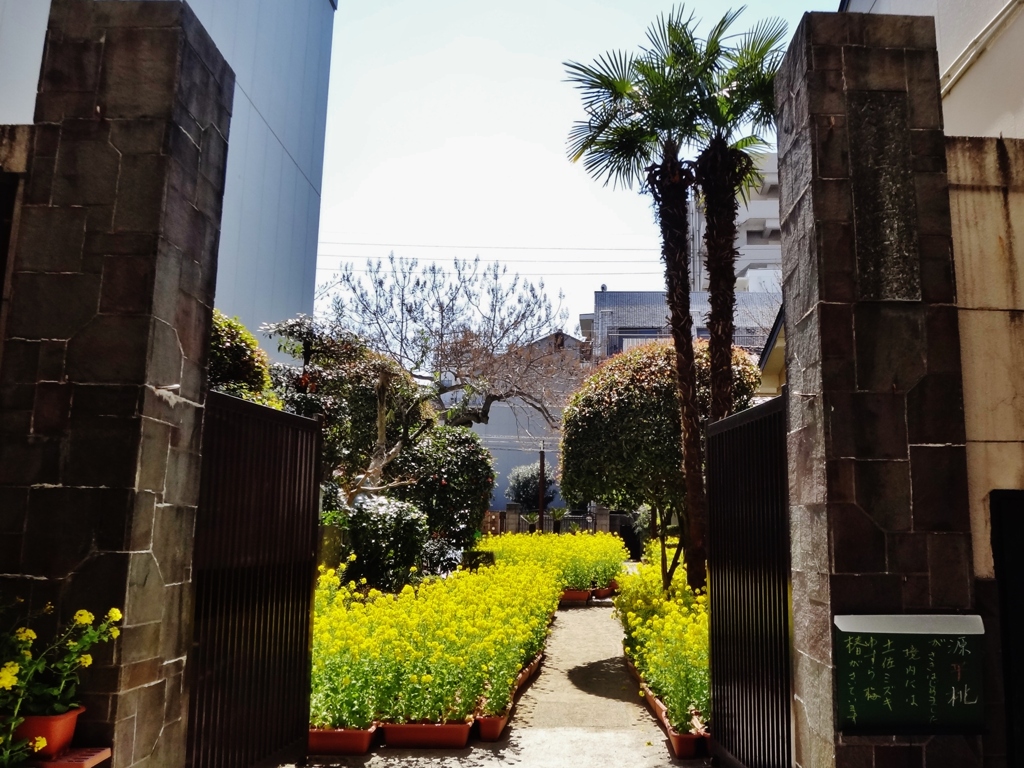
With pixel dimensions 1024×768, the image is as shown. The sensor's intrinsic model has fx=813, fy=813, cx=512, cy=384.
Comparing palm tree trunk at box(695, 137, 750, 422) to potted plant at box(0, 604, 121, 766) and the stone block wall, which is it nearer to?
the stone block wall

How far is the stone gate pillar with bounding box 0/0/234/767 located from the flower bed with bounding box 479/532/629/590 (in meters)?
9.78

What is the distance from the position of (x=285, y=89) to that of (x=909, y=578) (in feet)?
51.9

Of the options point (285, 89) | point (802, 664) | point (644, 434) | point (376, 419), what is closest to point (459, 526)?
point (376, 419)

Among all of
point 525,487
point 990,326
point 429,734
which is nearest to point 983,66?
point 990,326

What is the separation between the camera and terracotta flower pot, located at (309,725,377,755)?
236 inches

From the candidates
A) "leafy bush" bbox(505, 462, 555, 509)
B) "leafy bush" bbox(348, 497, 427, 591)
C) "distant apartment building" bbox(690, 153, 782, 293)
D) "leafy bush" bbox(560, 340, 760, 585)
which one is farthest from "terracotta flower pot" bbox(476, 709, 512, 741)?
"distant apartment building" bbox(690, 153, 782, 293)

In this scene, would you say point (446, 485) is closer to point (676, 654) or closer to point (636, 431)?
point (636, 431)

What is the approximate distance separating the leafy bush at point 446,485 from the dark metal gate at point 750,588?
354 inches

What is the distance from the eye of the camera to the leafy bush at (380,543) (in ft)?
36.6

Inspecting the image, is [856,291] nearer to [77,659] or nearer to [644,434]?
[77,659]

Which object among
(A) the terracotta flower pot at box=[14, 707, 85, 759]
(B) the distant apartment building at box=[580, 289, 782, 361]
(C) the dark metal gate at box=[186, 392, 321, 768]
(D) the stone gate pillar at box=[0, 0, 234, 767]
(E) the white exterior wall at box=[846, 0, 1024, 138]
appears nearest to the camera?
(A) the terracotta flower pot at box=[14, 707, 85, 759]

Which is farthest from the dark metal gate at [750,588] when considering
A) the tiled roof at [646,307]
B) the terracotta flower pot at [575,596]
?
the tiled roof at [646,307]

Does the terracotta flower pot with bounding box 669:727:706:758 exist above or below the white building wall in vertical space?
below

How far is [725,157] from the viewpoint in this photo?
30.3 feet
